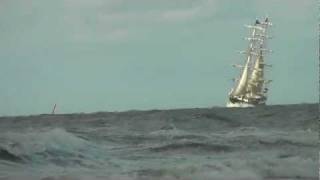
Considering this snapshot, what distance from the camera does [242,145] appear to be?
16.7 metres

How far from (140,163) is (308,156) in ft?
12.1

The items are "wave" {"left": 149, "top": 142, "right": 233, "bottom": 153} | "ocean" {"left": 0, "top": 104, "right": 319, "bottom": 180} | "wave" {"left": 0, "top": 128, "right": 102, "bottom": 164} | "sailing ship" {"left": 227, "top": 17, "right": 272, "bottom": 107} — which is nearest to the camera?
"ocean" {"left": 0, "top": 104, "right": 319, "bottom": 180}

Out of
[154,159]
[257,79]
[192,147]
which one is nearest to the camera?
[154,159]

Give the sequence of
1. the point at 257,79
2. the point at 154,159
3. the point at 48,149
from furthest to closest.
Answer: the point at 257,79 → the point at 48,149 → the point at 154,159

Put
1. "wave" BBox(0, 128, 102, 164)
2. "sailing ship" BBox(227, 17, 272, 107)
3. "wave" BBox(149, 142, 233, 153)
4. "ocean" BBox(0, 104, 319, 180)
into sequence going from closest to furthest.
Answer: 1. "ocean" BBox(0, 104, 319, 180)
2. "wave" BBox(0, 128, 102, 164)
3. "wave" BBox(149, 142, 233, 153)
4. "sailing ship" BBox(227, 17, 272, 107)

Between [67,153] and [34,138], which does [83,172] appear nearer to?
[67,153]

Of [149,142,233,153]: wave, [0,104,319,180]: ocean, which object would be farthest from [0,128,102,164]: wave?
[149,142,233,153]: wave

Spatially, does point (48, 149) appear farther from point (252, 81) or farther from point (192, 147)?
point (252, 81)

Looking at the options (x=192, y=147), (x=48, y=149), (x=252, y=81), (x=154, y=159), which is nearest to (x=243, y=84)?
(x=252, y=81)

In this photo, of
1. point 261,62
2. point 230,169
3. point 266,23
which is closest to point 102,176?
point 230,169

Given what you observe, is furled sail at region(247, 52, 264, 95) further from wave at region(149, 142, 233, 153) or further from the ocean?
wave at region(149, 142, 233, 153)

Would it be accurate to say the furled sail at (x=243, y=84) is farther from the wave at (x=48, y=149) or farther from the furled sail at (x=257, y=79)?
the wave at (x=48, y=149)

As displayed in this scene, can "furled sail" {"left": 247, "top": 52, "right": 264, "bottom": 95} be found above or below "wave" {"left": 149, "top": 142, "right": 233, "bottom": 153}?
above

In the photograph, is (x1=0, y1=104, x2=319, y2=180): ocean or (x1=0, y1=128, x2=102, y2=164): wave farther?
(x1=0, y1=128, x2=102, y2=164): wave
